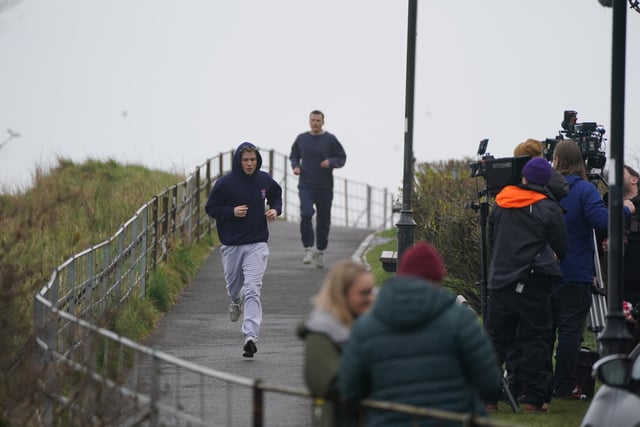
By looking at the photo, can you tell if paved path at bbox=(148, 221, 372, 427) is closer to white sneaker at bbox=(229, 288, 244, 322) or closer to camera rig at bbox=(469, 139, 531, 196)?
white sneaker at bbox=(229, 288, 244, 322)

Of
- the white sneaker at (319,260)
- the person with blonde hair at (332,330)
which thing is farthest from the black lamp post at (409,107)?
the person with blonde hair at (332,330)

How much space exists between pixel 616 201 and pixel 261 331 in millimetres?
6880

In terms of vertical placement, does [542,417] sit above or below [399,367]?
below

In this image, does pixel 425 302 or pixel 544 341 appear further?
pixel 544 341

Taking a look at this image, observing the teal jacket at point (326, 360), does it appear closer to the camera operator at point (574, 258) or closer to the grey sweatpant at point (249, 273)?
the camera operator at point (574, 258)

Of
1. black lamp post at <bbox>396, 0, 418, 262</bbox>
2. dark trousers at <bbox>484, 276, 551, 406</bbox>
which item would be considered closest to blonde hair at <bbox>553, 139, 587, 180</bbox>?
dark trousers at <bbox>484, 276, 551, 406</bbox>

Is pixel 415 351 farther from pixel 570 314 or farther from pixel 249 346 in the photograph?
pixel 249 346

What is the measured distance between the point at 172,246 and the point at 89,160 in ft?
33.9

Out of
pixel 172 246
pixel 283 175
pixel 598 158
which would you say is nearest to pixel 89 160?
pixel 283 175

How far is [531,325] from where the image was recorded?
1044cm

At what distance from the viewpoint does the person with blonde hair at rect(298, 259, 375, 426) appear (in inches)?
245

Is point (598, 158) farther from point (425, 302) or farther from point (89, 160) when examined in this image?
point (89, 160)

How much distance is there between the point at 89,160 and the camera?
Answer: 29.2 m

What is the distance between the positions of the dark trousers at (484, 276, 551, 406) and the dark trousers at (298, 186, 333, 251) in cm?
900
